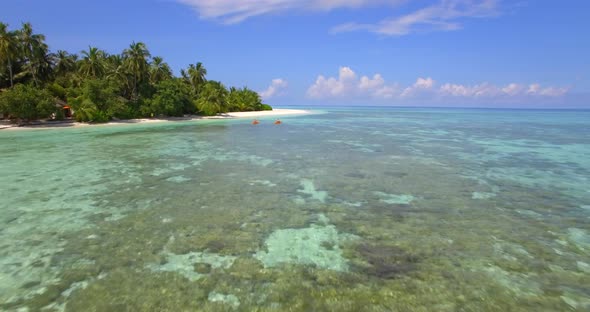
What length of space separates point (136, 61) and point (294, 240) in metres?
58.5

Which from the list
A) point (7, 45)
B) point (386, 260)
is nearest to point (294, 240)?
point (386, 260)

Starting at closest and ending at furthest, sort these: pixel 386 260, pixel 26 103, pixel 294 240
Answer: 1. pixel 386 260
2. pixel 294 240
3. pixel 26 103

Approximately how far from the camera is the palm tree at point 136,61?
55125 mm

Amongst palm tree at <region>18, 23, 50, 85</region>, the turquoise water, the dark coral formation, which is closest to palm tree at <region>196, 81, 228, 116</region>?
palm tree at <region>18, 23, 50, 85</region>

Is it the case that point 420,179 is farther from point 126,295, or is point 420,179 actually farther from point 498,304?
point 126,295

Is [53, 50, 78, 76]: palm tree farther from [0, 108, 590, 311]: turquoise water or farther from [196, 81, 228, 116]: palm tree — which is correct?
[0, 108, 590, 311]: turquoise water

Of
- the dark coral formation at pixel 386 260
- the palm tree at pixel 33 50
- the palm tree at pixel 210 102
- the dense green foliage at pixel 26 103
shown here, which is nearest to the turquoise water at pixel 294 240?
the dark coral formation at pixel 386 260

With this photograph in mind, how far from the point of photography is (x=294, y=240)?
24.7 feet

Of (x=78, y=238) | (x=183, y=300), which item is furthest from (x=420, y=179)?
(x=78, y=238)

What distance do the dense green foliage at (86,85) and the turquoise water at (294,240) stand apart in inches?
1377

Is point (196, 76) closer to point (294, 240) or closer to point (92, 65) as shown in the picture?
point (92, 65)

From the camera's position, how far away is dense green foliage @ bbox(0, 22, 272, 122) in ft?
138

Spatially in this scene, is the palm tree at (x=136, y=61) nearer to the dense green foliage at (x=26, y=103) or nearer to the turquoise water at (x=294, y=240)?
the dense green foliage at (x=26, y=103)

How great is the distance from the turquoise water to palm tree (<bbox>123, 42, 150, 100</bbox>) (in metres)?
46.1
